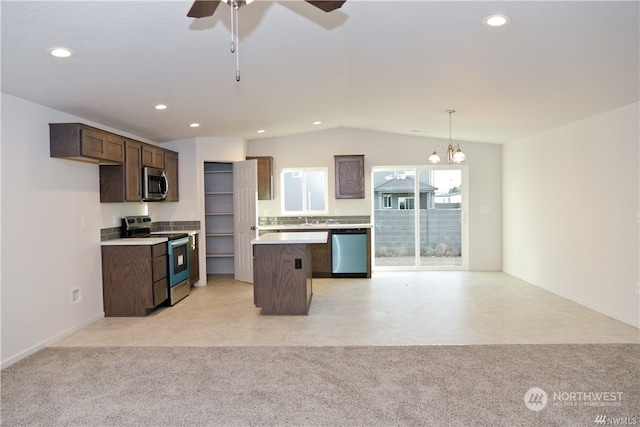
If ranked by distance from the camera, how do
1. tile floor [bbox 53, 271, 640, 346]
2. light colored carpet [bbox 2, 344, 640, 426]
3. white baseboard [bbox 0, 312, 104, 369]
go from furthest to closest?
tile floor [bbox 53, 271, 640, 346] → white baseboard [bbox 0, 312, 104, 369] → light colored carpet [bbox 2, 344, 640, 426]

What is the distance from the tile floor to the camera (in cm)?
396

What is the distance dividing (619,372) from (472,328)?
4.24 ft

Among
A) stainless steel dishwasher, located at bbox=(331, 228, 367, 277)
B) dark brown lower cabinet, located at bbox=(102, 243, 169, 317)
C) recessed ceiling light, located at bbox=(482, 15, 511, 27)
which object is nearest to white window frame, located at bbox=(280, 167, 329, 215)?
stainless steel dishwasher, located at bbox=(331, 228, 367, 277)

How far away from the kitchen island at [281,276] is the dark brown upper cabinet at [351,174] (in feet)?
8.74

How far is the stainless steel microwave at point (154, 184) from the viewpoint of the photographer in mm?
5344

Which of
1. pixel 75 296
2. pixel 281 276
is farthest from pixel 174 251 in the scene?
pixel 281 276

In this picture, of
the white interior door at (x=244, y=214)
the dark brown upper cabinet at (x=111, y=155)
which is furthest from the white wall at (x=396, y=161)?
the dark brown upper cabinet at (x=111, y=155)

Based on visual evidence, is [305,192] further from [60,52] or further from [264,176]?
[60,52]

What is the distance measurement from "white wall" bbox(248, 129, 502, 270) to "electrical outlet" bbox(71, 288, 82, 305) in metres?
3.62

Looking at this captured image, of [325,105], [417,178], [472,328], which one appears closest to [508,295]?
[472,328]

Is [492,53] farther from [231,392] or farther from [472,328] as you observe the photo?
[231,392]

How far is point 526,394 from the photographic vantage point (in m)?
2.82

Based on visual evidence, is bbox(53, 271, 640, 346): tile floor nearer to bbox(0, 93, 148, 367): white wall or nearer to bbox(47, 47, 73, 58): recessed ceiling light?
bbox(0, 93, 148, 367): white wall

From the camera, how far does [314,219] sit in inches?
300
